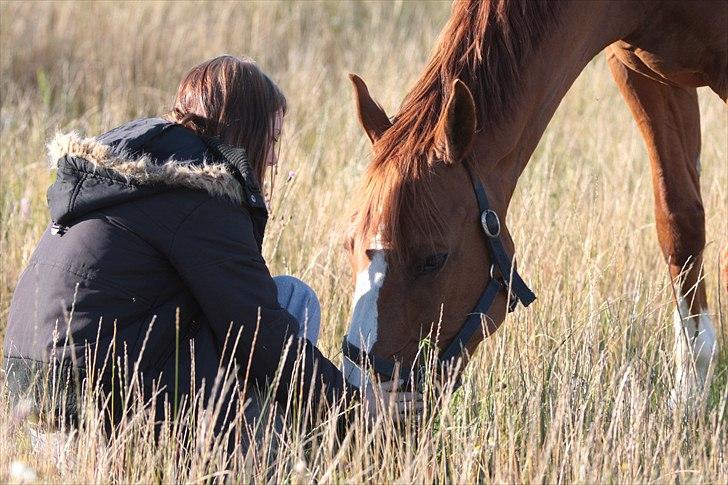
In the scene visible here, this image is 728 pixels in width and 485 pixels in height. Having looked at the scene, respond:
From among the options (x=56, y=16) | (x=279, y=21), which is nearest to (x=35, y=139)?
(x=56, y=16)

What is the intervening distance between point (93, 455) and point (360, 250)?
84 centimetres

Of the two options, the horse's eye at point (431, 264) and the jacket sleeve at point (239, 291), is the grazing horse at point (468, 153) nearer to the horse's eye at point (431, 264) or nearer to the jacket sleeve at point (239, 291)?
the horse's eye at point (431, 264)

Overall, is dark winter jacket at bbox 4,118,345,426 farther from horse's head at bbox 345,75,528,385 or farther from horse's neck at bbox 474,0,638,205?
horse's neck at bbox 474,0,638,205

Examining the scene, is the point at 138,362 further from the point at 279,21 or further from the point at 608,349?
the point at 279,21

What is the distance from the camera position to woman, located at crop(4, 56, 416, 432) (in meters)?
2.49

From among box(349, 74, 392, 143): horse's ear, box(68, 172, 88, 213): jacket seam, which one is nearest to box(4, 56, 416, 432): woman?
box(68, 172, 88, 213): jacket seam

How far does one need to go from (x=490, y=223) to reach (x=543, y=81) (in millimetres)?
Answer: 499

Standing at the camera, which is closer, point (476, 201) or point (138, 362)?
point (138, 362)

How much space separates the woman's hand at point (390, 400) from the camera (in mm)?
2598

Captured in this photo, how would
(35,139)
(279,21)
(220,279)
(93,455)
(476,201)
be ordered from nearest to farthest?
(93,455), (220,279), (476,201), (35,139), (279,21)

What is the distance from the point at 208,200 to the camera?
8.31 ft

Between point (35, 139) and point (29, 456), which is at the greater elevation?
point (35, 139)

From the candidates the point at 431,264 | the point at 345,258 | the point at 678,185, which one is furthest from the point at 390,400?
the point at 678,185

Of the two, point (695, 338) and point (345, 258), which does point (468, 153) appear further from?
point (695, 338)
